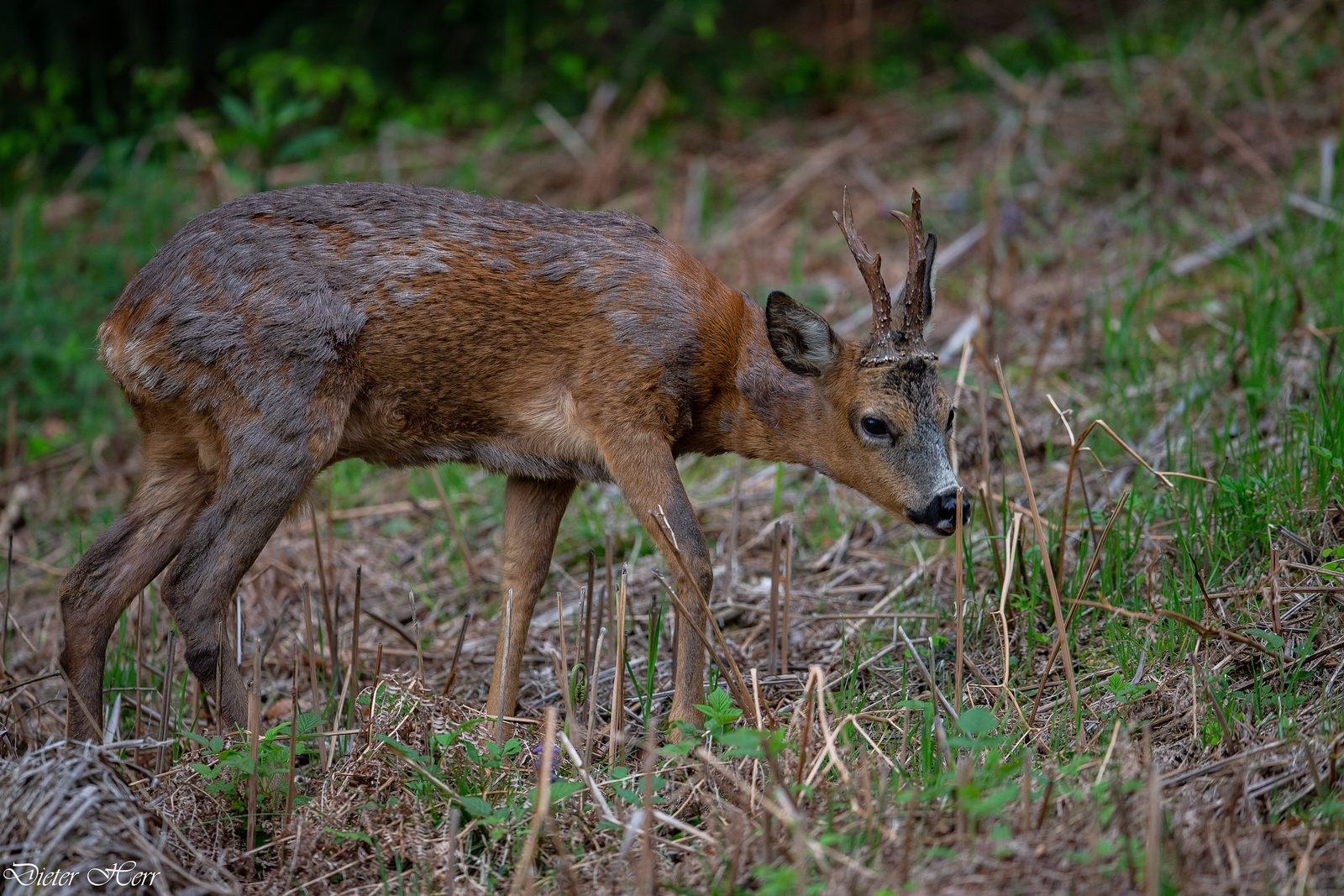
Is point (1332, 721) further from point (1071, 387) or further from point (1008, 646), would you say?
point (1071, 387)

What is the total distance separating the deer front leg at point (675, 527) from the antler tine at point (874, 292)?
0.88 m

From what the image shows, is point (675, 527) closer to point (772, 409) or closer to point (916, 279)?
point (772, 409)

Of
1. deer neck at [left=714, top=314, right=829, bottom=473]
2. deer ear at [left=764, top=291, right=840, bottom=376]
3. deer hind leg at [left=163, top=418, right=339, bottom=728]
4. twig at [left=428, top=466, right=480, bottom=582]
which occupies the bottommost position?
twig at [left=428, top=466, right=480, bottom=582]

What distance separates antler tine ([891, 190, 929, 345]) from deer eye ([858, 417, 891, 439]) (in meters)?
0.33

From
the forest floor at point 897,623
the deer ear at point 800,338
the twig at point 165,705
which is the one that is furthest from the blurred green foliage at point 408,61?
the twig at point 165,705

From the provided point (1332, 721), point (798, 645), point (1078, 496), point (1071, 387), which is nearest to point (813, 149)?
point (1071, 387)

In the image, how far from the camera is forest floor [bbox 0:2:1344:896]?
3338mm

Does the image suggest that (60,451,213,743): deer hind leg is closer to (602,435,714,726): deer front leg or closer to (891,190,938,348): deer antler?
(602,435,714,726): deer front leg

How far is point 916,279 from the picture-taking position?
15.3 ft

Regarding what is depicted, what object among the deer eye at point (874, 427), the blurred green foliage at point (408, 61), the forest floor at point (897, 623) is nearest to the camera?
the forest floor at point (897, 623)

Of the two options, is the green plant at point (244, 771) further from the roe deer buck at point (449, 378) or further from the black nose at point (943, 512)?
the black nose at point (943, 512)

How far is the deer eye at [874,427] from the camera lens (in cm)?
495

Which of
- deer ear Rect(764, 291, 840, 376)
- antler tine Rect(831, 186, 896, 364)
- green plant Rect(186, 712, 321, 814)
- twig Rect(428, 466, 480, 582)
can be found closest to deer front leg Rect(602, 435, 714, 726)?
deer ear Rect(764, 291, 840, 376)

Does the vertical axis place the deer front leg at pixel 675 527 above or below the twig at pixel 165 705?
above
